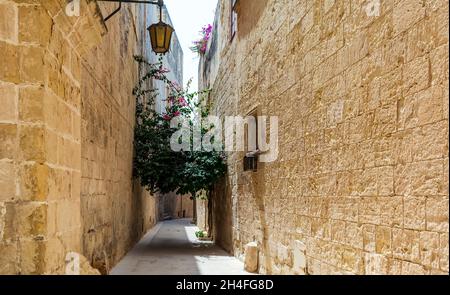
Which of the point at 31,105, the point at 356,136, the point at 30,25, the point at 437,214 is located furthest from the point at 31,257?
the point at 356,136

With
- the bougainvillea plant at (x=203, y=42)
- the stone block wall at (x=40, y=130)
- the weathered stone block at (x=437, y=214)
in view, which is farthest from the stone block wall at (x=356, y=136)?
the bougainvillea plant at (x=203, y=42)

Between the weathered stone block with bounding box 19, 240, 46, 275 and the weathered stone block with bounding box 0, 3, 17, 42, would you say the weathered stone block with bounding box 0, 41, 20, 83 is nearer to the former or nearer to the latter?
the weathered stone block with bounding box 0, 3, 17, 42

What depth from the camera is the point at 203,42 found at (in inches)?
568

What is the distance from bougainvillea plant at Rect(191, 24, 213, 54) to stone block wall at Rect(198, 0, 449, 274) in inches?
294

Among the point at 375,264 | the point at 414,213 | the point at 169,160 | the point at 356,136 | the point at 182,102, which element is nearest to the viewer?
the point at 414,213

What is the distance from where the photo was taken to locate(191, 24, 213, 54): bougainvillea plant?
13564 millimetres

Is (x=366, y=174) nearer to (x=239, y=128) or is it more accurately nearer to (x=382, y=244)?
(x=382, y=244)

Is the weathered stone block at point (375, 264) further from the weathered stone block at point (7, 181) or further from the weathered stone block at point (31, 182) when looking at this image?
the weathered stone block at point (7, 181)

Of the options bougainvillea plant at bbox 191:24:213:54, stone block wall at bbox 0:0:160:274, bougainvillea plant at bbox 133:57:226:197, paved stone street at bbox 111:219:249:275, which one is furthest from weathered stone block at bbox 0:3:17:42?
bougainvillea plant at bbox 191:24:213:54

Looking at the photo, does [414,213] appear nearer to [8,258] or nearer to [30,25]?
[8,258]

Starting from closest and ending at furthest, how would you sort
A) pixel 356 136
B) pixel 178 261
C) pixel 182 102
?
1. pixel 356 136
2. pixel 178 261
3. pixel 182 102

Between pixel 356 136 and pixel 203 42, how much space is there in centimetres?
1158

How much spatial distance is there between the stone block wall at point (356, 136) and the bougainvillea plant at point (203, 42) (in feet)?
24.5

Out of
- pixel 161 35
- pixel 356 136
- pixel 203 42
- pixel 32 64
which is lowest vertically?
pixel 356 136
